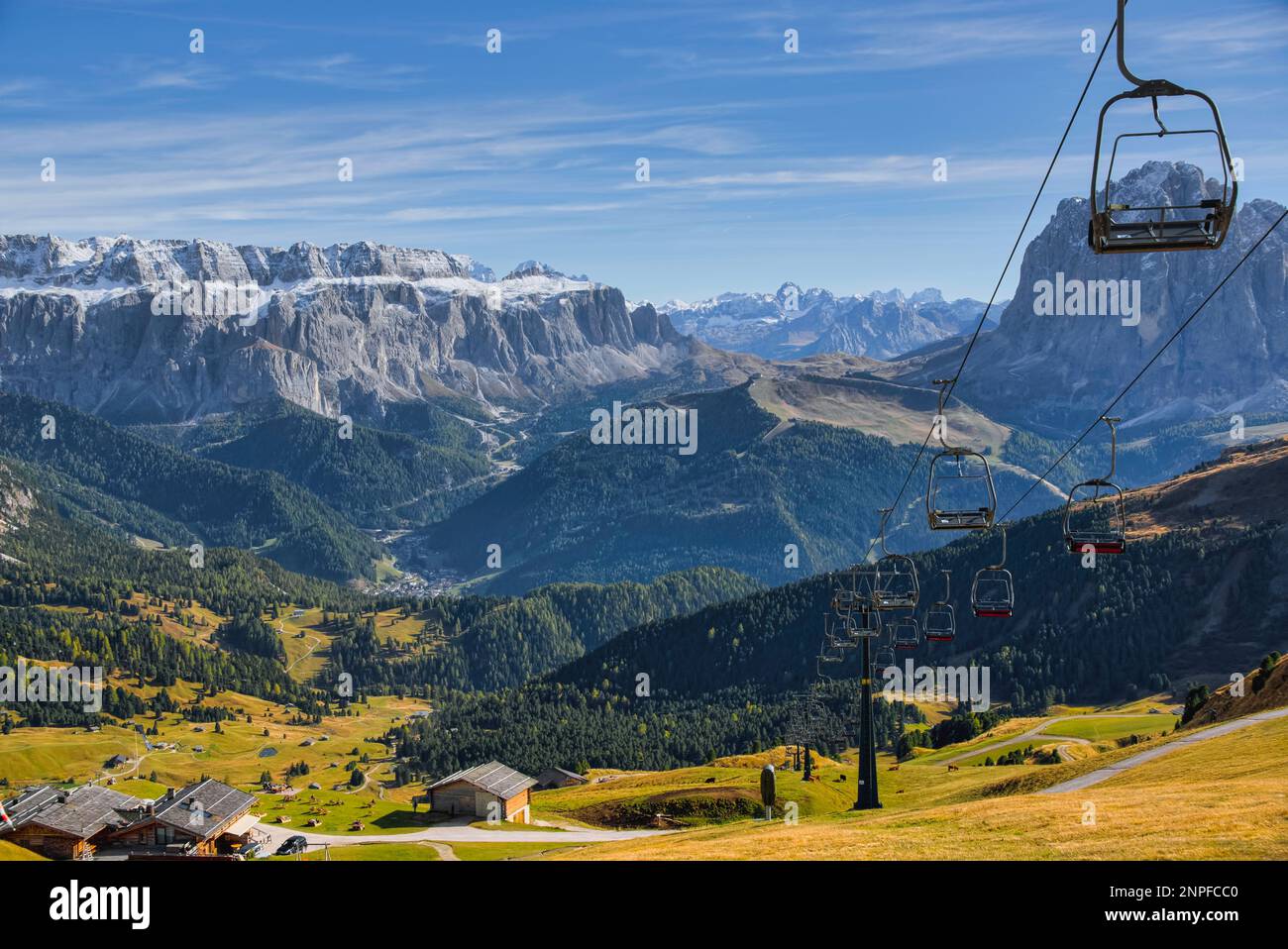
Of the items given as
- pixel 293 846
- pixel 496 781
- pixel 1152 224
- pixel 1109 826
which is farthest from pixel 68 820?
pixel 1152 224

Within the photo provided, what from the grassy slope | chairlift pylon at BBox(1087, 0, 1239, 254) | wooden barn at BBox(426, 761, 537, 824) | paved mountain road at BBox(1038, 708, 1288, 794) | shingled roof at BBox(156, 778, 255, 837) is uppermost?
→ chairlift pylon at BBox(1087, 0, 1239, 254)

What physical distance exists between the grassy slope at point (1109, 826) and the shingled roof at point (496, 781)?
162 feet

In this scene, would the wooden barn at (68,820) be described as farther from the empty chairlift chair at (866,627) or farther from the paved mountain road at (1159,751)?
the paved mountain road at (1159,751)

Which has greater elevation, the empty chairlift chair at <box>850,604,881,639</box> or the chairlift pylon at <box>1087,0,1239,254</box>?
the chairlift pylon at <box>1087,0,1239,254</box>

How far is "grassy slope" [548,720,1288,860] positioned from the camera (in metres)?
39.3

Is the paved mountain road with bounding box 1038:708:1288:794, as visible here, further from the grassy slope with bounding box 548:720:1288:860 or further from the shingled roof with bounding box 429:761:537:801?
the shingled roof with bounding box 429:761:537:801

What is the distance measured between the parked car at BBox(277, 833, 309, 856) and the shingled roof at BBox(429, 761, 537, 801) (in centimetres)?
1788

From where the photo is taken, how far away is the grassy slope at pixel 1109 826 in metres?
39.3

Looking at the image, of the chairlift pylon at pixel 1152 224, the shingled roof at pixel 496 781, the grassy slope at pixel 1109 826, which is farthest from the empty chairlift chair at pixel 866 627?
the chairlift pylon at pixel 1152 224

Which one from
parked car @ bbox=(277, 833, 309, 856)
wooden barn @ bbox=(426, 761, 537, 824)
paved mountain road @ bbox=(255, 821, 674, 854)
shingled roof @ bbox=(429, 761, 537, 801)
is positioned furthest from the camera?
shingled roof @ bbox=(429, 761, 537, 801)

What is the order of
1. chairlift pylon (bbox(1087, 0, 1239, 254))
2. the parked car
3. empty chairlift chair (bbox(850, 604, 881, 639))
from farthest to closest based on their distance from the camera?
the parked car < empty chairlift chair (bbox(850, 604, 881, 639)) < chairlift pylon (bbox(1087, 0, 1239, 254))

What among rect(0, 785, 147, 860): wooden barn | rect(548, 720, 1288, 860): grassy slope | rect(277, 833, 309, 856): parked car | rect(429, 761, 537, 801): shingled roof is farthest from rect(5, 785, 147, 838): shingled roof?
rect(548, 720, 1288, 860): grassy slope
